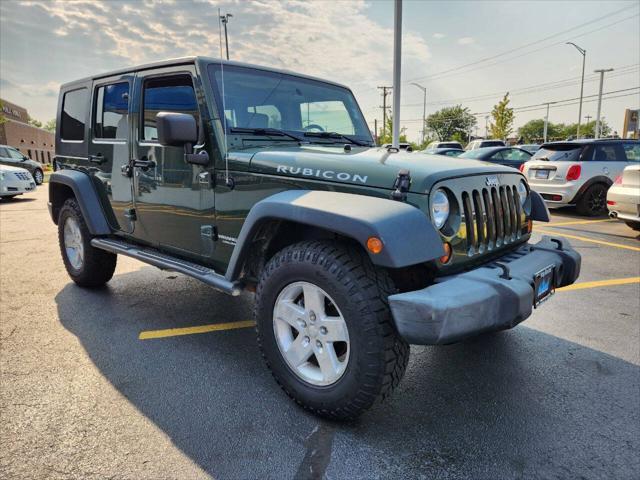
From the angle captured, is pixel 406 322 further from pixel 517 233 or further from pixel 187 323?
pixel 187 323

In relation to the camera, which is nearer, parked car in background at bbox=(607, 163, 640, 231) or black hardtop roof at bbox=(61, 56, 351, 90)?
black hardtop roof at bbox=(61, 56, 351, 90)

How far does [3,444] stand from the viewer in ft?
7.45

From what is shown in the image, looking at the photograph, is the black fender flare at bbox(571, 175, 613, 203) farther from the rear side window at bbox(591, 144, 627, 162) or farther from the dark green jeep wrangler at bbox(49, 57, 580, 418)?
the dark green jeep wrangler at bbox(49, 57, 580, 418)

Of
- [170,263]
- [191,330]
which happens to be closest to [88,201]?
[170,263]

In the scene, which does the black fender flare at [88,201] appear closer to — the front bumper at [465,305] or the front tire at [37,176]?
the front bumper at [465,305]

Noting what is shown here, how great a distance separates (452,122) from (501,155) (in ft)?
268

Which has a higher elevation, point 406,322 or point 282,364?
point 406,322

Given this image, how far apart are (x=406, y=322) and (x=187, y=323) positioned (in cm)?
241

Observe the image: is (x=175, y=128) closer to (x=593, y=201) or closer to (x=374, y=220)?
(x=374, y=220)

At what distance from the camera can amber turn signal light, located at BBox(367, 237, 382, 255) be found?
2066 millimetres

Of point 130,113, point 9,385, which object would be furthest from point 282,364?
point 130,113

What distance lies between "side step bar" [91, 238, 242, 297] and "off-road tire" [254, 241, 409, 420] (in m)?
0.48

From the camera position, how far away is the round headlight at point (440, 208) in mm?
2371

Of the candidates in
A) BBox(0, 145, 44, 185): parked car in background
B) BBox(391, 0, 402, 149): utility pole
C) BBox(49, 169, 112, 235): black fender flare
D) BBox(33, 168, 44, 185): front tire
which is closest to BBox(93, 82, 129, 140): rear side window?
BBox(49, 169, 112, 235): black fender flare
